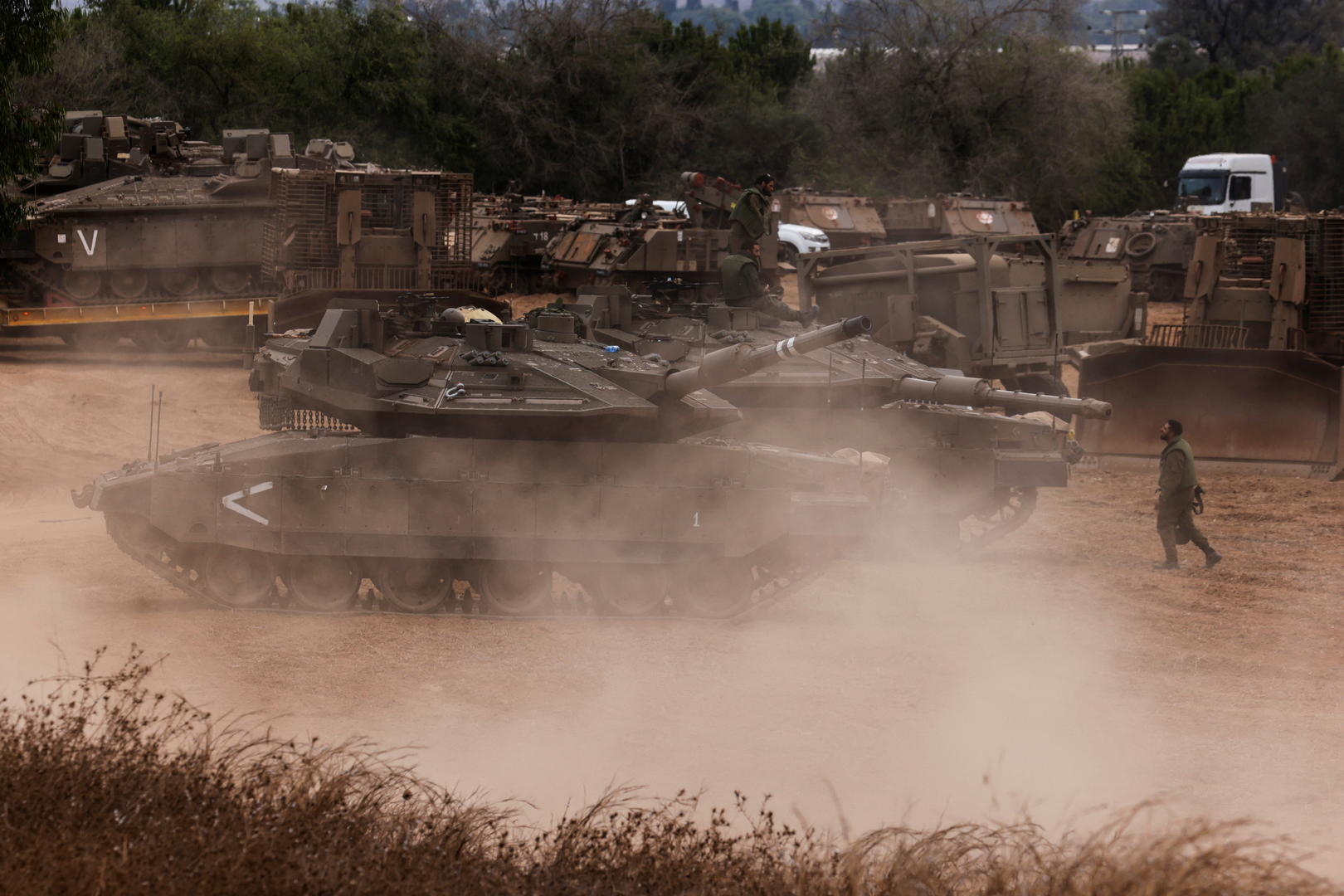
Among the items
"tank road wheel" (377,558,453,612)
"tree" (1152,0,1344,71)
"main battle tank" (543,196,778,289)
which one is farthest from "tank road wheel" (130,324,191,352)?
"tree" (1152,0,1344,71)

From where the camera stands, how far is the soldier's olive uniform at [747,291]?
1494cm

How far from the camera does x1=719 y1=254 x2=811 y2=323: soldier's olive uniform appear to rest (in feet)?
49.0

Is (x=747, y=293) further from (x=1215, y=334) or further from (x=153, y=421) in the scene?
(x=1215, y=334)

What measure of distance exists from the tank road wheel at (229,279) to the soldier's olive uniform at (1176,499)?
1525cm

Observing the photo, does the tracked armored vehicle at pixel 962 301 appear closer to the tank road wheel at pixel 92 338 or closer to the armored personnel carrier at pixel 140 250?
the armored personnel carrier at pixel 140 250

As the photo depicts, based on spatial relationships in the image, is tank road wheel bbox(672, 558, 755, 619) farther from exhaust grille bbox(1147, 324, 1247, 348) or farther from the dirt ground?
exhaust grille bbox(1147, 324, 1247, 348)

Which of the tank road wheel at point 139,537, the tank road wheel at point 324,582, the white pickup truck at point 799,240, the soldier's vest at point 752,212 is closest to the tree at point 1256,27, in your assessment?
the white pickup truck at point 799,240

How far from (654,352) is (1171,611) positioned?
4472mm

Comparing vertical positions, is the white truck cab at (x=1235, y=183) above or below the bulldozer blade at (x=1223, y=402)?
above

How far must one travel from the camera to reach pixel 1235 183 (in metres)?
37.6

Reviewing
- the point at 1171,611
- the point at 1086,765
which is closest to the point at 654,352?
Result: the point at 1171,611

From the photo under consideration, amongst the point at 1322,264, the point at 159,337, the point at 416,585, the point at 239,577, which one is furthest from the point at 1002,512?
the point at 159,337

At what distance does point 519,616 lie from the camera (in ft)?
35.7

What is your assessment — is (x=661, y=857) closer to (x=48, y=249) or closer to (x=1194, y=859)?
(x=1194, y=859)
